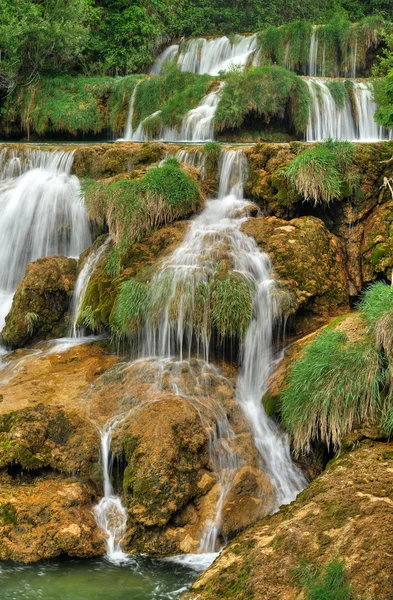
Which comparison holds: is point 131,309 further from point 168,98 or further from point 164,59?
point 164,59

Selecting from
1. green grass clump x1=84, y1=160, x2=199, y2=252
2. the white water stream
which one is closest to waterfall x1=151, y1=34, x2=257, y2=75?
green grass clump x1=84, y1=160, x2=199, y2=252

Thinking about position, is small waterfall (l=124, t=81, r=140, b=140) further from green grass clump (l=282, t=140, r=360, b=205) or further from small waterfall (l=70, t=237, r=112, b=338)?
green grass clump (l=282, t=140, r=360, b=205)

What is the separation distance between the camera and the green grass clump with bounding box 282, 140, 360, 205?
8.70 metres

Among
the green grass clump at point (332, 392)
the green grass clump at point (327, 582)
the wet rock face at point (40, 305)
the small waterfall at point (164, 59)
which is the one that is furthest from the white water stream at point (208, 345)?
the small waterfall at point (164, 59)

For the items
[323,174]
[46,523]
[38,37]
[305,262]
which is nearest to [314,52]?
[38,37]

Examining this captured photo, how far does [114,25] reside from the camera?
19.7m

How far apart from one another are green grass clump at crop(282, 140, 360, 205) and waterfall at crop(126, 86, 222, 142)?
224 inches

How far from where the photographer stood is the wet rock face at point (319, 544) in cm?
390

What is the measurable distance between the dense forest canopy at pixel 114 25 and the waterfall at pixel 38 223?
7.58 meters

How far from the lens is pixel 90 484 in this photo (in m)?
6.01

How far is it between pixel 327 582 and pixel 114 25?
19.2m

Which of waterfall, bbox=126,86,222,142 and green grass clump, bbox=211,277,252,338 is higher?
waterfall, bbox=126,86,222,142

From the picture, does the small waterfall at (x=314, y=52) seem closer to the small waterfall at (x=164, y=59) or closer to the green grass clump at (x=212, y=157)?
the small waterfall at (x=164, y=59)

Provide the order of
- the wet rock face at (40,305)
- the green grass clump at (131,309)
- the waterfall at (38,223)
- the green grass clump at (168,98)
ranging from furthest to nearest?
the green grass clump at (168,98)
the waterfall at (38,223)
the wet rock face at (40,305)
the green grass clump at (131,309)
